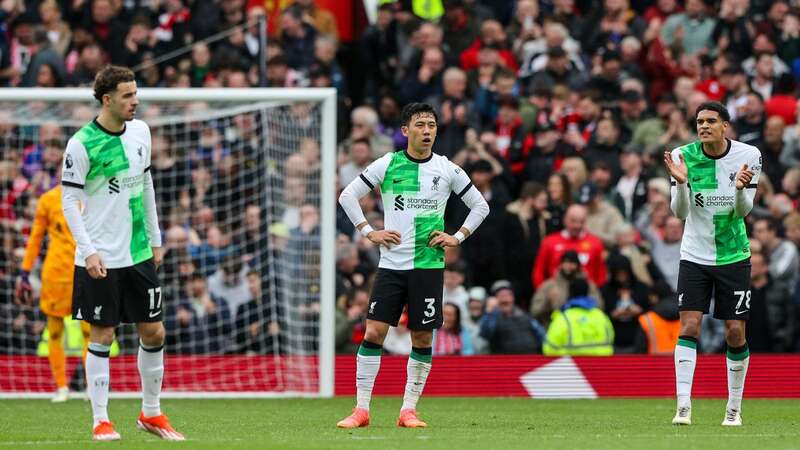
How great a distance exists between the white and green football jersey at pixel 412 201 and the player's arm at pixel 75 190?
8.36 feet

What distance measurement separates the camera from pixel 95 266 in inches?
426

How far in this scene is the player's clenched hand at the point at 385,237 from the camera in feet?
41.1

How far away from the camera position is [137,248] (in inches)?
444

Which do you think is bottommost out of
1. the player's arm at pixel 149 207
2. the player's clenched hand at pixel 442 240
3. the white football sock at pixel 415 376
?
the white football sock at pixel 415 376

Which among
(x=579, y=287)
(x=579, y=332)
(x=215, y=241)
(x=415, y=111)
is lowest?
(x=579, y=332)

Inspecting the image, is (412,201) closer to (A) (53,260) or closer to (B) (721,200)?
(B) (721,200)

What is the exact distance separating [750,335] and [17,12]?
11623 millimetres

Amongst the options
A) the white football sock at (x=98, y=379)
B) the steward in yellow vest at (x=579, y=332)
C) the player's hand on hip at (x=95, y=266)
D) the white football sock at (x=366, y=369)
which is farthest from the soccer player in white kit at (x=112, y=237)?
the steward in yellow vest at (x=579, y=332)

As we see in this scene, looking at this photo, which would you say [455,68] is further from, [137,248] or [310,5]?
[137,248]

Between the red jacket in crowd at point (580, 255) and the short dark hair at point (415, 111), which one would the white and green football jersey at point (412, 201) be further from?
the red jacket in crowd at point (580, 255)

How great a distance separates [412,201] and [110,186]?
2573 mm

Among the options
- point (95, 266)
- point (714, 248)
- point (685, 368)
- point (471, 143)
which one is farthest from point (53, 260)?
point (714, 248)

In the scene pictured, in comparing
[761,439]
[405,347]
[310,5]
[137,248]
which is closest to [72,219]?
[137,248]

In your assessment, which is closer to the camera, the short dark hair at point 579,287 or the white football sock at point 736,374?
the white football sock at point 736,374
